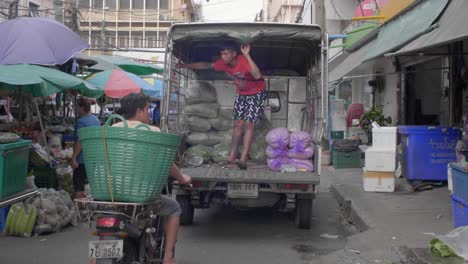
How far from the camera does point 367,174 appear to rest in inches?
367

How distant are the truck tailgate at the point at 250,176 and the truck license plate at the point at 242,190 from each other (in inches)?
4.4

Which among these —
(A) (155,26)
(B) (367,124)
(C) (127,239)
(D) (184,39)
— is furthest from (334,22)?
(A) (155,26)

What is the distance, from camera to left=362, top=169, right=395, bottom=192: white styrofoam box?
30.2ft

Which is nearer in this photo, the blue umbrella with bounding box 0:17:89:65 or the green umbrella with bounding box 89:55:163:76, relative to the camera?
the blue umbrella with bounding box 0:17:89:65

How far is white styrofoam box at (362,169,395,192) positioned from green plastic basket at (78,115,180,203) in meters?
6.28

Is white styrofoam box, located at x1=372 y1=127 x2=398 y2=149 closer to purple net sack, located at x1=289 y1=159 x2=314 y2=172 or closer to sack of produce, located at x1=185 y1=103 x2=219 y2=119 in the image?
purple net sack, located at x1=289 y1=159 x2=314 y2=172

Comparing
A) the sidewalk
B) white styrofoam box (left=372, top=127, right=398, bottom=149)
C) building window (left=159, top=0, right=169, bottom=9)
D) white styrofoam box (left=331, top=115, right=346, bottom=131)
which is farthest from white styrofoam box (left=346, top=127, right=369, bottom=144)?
building window (left=159, top=0, right=169, bottom=9)

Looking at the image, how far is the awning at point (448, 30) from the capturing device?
18.4 ft

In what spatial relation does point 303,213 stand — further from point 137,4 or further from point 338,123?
point 137,4

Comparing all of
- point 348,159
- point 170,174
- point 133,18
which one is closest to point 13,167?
point 170,174

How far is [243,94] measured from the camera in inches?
309

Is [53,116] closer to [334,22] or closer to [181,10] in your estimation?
[334,22]

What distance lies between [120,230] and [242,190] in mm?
2826

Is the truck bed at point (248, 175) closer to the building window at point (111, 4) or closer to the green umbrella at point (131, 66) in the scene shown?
the green umbrella at point (131, 66)
